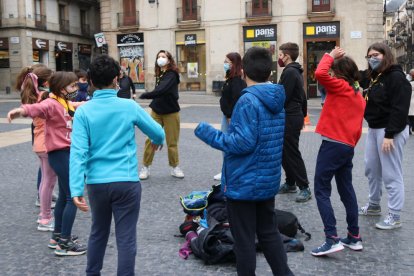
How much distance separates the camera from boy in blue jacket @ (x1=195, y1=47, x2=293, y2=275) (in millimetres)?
3328

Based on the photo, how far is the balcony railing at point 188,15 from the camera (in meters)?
30.9

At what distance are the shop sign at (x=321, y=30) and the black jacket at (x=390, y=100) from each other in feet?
78.0

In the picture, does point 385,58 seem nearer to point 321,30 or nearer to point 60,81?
point 60,81

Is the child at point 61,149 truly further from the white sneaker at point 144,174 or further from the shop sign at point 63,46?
the shop sign at point 63,46

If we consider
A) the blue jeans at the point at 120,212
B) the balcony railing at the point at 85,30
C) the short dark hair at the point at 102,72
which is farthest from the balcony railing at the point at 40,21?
the blue jeans at the point at 120,212

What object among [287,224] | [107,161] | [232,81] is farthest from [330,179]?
[232,81]

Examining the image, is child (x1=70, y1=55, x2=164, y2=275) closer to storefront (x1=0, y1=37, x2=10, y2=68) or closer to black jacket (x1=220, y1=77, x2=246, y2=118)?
black jacket (x1=220, y1=77, x2=246, y2=118)

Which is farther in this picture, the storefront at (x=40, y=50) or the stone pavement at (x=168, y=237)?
the storefront at (x=40, y=50)

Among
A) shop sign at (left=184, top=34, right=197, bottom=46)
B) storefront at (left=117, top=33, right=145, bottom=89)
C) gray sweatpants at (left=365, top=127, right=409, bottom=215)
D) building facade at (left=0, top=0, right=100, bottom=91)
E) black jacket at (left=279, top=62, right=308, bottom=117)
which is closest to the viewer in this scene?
gray sweatpants at (left=365, top=127, right=409, bottom=215)

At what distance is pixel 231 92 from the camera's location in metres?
6.78

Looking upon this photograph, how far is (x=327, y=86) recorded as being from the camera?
432 centimetres

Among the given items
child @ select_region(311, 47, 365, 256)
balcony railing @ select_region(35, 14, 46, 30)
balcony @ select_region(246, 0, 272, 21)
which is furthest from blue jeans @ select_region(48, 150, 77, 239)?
balcony railing @ select_region(35, 14, 46, 30)

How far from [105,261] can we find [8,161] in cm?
563

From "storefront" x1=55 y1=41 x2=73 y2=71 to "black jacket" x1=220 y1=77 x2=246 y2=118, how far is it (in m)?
34.4
